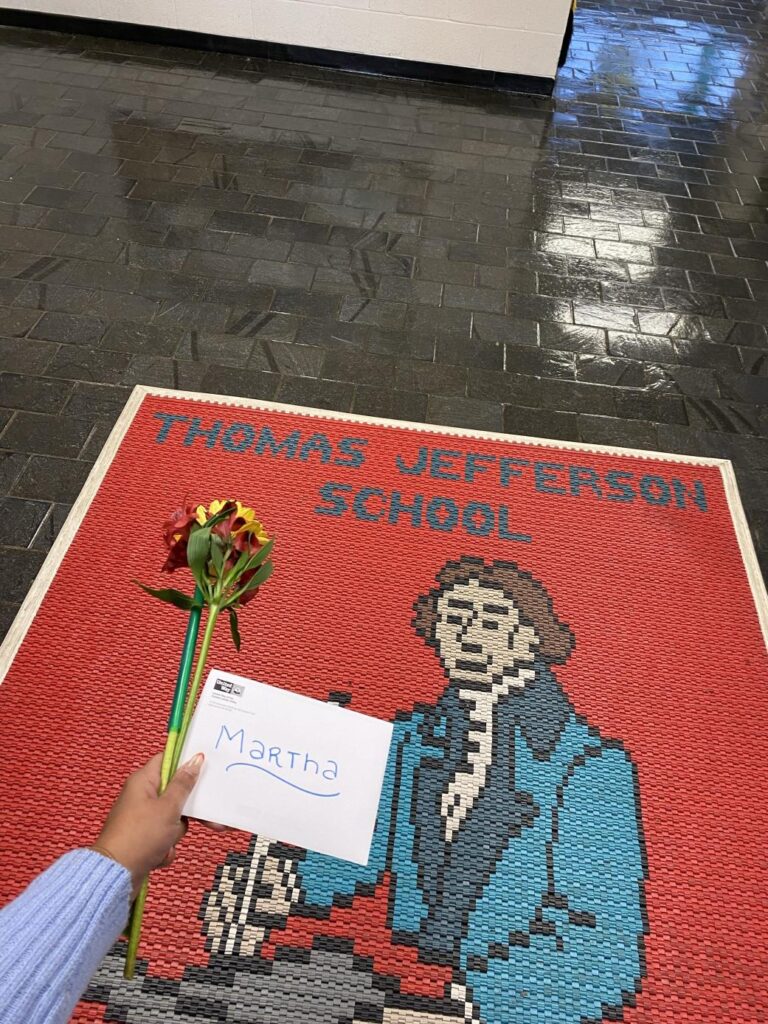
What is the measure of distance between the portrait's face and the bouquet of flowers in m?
0.70

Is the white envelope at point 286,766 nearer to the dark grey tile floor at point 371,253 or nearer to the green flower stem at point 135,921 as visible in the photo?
the green flower stem at point 135,921

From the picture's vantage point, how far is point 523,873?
1255 mm

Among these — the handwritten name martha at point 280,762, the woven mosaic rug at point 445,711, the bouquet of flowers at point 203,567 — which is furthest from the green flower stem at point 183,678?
the woven mosaic rug at point 445,711

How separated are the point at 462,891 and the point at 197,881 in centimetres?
42

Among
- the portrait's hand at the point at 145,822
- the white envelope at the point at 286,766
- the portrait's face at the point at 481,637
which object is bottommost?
the portrait's hand at the point at 145,822

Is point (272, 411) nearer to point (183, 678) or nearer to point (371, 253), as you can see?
point (371, 253)

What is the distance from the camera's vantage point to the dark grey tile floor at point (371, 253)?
6.75ft

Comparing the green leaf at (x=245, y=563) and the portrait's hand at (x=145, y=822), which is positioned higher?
the green leaf at (x=245, y=563)

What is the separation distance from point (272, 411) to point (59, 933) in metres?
1.47

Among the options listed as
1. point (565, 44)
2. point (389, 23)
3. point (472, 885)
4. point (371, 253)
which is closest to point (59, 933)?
point (472, 885)

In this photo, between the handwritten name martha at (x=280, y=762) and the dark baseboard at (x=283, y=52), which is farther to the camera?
the dark baseboard at (x=283, y=52)

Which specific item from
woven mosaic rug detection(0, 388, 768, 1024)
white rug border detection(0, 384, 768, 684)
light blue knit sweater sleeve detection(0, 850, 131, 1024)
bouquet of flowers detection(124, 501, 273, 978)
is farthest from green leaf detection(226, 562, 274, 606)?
white rug border detection(0, 384, 768, 684)

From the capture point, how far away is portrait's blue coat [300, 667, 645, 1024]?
1163 millimetres

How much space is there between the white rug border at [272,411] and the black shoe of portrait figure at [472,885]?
22.4 inches
